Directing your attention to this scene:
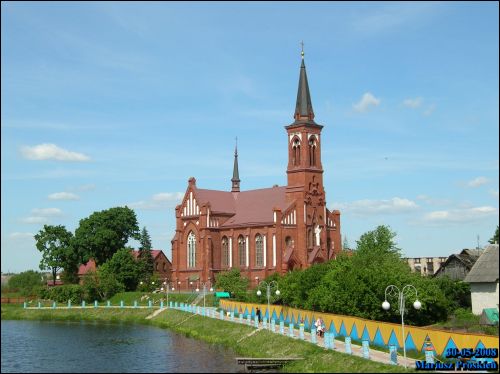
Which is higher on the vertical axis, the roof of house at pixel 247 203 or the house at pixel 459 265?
the roof of house at pixel 247 203

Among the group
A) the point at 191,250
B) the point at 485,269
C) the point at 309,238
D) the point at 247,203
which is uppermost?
the point at 247,203

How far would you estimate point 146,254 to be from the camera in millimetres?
110875

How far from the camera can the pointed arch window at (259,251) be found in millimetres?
90875

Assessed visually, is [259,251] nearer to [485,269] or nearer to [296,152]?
[296,152]

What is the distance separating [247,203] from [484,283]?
5201 centimetres

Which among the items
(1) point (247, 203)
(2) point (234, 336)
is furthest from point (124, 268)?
(2) point (234, 336)

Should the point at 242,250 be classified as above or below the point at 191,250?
below

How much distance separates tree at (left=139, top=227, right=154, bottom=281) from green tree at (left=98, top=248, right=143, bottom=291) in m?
2.57

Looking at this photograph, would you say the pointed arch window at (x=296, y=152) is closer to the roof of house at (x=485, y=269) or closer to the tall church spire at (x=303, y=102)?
the tall church spire at (x=303, y=102)

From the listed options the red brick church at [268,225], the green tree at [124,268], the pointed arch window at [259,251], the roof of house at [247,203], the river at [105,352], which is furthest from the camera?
the green tree at [124,268]

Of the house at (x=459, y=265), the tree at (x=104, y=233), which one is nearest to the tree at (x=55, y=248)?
the tree at (x=104, y=233)

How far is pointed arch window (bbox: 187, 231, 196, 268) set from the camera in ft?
320

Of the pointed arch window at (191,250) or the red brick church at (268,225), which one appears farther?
the pointed arch window at (191,250)

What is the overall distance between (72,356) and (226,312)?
25.7 meters
